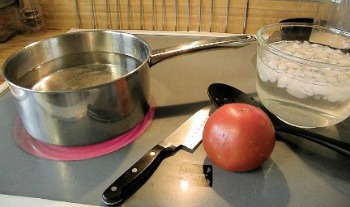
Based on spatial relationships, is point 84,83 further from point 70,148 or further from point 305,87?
point 305,87

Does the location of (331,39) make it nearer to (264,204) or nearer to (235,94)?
(235,94)

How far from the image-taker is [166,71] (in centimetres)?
57

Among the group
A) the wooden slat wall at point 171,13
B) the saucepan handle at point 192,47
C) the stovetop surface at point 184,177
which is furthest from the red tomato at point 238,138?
Answer: the wooden slat wall at point 171,13

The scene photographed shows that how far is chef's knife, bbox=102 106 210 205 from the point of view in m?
0.31

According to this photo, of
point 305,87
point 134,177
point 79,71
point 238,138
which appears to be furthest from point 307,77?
point 79,71

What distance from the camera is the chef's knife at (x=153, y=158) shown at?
0.31 m

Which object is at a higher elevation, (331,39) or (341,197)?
(331,39)

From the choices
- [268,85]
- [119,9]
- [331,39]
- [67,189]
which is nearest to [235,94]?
[268,85]

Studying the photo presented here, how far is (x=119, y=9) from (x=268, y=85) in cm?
46

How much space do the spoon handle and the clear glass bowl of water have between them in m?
0.02

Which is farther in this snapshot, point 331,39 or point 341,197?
point 331,39

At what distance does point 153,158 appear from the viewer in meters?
0.35

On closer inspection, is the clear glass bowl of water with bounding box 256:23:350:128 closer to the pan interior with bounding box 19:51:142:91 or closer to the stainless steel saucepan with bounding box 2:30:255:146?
the stainless steel saucepan with bounding box 2:30:255:146

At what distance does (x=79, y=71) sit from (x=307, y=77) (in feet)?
1.13
